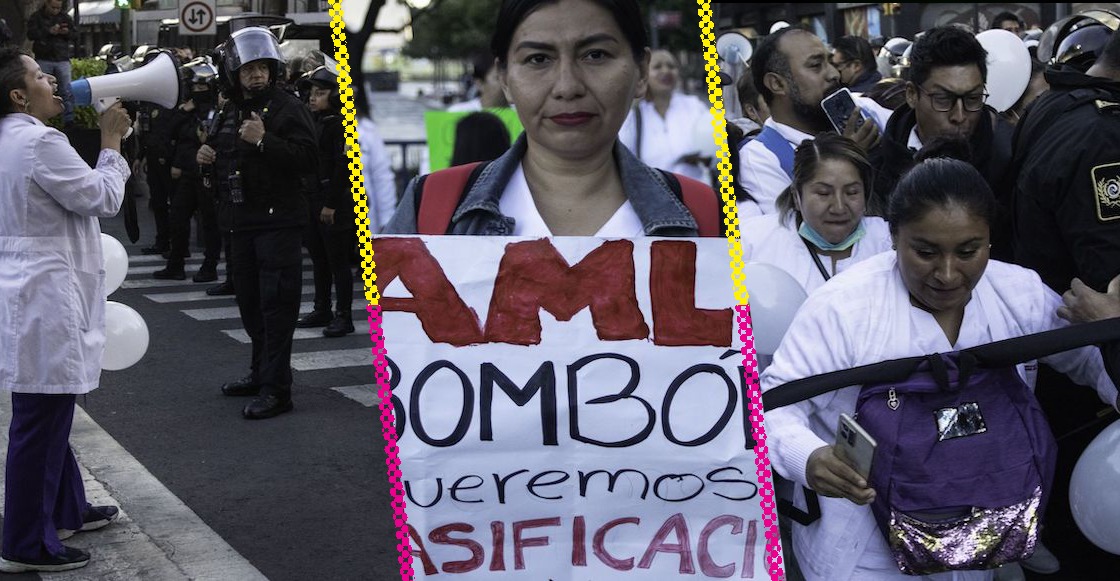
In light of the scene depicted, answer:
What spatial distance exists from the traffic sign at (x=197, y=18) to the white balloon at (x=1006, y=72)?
393cm

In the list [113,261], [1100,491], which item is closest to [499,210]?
[1100,491]

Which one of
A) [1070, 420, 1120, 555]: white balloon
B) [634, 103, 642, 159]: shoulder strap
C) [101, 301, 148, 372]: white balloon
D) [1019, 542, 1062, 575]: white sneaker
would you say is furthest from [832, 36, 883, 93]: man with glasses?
[1070, 420, 1120, 555]: white balloon

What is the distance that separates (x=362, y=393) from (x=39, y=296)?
3.23 metres

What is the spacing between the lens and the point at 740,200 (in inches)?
177

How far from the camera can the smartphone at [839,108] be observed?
4.85 metres

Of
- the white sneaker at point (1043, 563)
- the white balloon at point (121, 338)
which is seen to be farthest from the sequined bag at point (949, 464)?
the white balloon at point (121, 338)

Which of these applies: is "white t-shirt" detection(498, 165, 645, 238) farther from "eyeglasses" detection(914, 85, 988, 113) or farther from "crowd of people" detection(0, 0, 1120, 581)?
"eyeglasses" detection(914, 85, 988, 113)

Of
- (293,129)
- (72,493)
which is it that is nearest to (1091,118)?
(72,493)

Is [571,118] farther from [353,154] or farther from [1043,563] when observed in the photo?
[1043,563]

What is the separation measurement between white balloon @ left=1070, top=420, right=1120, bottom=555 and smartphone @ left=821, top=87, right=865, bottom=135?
6.25 feet

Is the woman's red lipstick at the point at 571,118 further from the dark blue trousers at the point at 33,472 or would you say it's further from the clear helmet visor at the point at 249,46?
the clear helmet visor at the point at 249,46

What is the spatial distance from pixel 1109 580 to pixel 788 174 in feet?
6.09

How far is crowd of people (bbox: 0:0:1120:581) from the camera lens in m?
2.44

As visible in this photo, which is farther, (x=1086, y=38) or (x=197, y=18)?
(x=197, y=18)
